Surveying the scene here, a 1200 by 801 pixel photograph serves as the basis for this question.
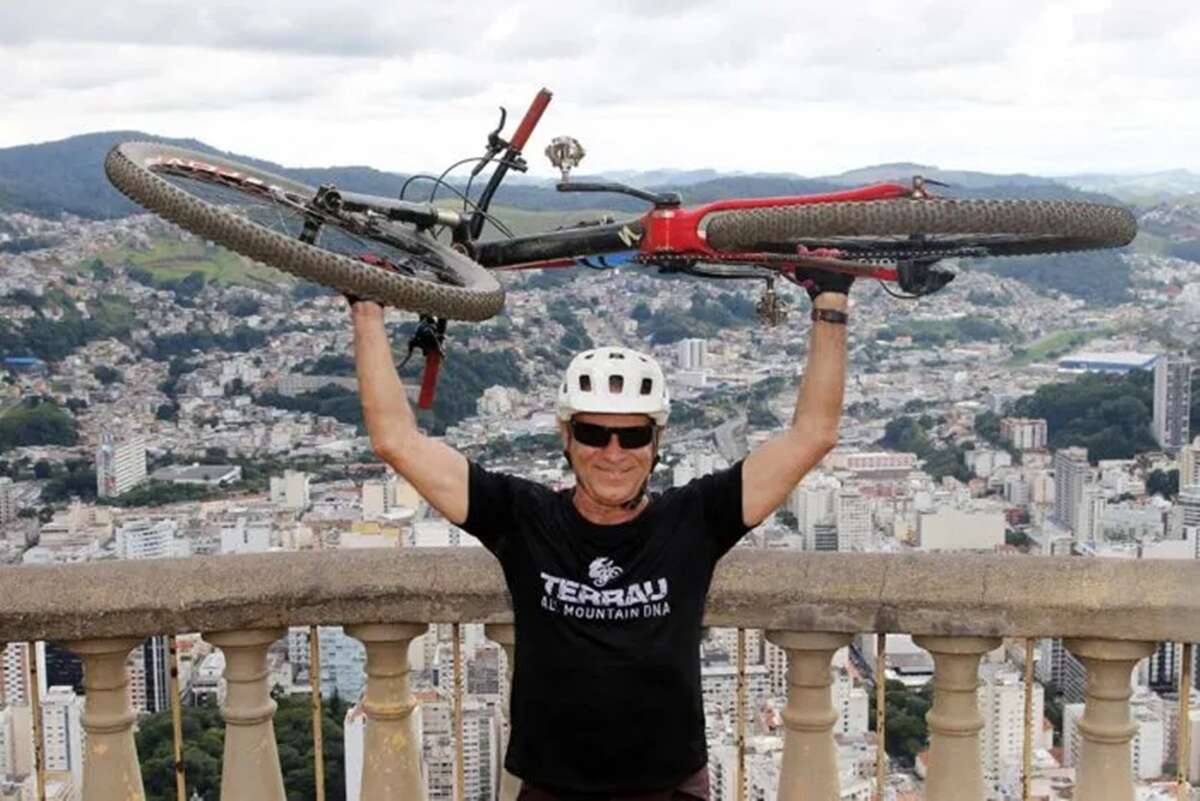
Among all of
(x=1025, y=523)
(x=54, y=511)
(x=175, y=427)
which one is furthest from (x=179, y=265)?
(x=1025, y=523)

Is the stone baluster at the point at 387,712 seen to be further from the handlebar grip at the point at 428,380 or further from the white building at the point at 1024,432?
the white building at the point at 1024,432

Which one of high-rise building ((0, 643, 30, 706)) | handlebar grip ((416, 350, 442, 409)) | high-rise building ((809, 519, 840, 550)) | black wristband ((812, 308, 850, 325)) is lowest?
high-rise building ((809, 519, 840, 550))

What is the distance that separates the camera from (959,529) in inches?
1054

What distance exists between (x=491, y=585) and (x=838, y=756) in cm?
99

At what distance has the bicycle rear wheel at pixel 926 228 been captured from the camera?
296cm

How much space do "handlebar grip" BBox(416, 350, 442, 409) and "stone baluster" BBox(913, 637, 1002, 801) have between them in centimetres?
134

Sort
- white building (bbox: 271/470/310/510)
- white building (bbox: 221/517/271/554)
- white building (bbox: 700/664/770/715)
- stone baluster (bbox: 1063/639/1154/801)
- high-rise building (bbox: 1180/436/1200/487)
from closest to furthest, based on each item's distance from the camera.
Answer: stone baluster (bbox: 1063/639/1154/801)
white building (bbox: 700/664/770/715)
white building (bbox: 221/517/271/554)
white building (bbox: 271/470/310/510)
high-rise building (bbox: 1180/436/1200/487)

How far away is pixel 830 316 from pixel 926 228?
0.27 meters

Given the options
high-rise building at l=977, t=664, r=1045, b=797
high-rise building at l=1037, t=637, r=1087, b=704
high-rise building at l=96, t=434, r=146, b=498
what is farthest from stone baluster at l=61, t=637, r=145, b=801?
high-rise building at l=96, t=434, r=146, b=498

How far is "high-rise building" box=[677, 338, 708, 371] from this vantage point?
144 feet

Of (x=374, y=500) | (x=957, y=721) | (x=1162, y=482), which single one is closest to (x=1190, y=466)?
(x=1162, y=482)

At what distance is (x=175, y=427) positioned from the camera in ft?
175

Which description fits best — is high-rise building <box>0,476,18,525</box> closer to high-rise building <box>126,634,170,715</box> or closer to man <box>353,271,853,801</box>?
high-rise building <box>126,634,170,715</box>

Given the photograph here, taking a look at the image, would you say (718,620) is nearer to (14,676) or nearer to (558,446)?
(14,676)
